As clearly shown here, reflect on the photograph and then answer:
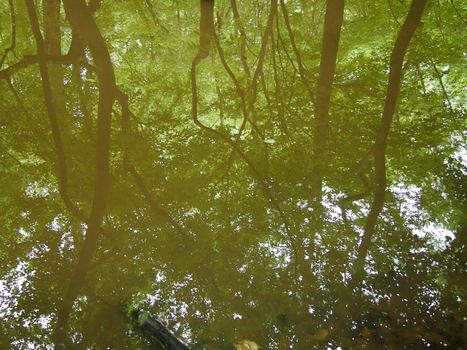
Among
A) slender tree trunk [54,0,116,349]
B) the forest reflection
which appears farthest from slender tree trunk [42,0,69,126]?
slender tree trunk [54,0,116,349]

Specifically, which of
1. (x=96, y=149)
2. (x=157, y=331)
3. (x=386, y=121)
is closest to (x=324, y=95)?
(x=386, y=121)

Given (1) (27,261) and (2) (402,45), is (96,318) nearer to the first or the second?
(1) (27,261)

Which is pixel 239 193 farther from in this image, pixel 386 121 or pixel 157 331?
pixel 386 121

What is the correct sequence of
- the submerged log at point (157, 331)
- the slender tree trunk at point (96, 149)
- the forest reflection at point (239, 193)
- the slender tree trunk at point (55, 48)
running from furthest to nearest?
1. the slender tree trunk at point (55, 48)
2. the slender tree trunk at point (96, 149)
3. the forest reflection at point (239, 193)
4. the submerged log at point (157, 331)

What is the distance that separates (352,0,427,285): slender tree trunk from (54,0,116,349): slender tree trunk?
2070 millimetres

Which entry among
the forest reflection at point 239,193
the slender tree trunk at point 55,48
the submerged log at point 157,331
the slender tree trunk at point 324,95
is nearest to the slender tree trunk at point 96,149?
the forest reflection at point 239,193

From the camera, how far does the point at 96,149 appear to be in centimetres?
441

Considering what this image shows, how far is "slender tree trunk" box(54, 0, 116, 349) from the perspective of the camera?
289 centimetres

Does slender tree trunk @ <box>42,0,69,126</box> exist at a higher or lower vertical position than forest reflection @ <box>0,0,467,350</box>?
higher

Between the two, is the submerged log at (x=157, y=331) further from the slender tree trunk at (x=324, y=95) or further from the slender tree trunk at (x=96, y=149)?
the slender tree trunk at (x=324, y=95)

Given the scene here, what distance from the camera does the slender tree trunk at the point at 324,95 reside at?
3.88 metres

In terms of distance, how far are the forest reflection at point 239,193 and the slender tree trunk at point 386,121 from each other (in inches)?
0.9

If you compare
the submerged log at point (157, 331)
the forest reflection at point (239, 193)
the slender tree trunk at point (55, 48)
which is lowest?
the submerged log at point (157, 331)

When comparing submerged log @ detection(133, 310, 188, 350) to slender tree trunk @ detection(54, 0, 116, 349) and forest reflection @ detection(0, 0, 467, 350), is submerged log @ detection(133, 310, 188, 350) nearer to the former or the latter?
forest reflection @ detection(0, 0, 467, 350)
